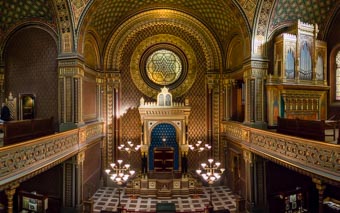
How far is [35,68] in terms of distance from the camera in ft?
34.4

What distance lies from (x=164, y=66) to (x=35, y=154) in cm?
926

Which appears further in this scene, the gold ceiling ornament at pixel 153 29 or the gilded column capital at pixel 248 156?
the gold ceiling ornament at pixel 153 29

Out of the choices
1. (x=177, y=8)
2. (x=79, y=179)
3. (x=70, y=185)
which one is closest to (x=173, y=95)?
(x=177, y=8)

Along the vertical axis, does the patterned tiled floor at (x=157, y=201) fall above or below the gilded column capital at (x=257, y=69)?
below

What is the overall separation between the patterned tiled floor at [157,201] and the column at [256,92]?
4558mm

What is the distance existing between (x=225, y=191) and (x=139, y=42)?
10531 mm

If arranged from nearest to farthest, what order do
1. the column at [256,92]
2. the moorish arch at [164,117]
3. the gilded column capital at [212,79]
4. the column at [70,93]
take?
1. the column at [70,93]
2. the column at [256,92]
3. the moorish arch at [164,117]
4. the gilded column capital at [212,79]

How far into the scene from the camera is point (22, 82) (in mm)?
10633

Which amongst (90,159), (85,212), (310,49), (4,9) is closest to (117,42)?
(4,9)

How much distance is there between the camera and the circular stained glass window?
46.5 feet

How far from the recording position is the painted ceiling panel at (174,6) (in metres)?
11.7

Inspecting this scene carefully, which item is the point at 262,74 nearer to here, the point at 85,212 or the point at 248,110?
the point at 248,110

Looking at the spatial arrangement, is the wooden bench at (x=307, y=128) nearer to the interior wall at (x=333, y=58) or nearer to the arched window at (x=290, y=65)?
the arched window at (x=290, y=65)

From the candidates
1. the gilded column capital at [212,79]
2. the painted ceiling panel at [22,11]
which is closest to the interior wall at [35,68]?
the painted ceiling panel at [22,11]
